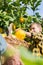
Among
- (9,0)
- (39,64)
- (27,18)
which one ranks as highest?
(9,0)

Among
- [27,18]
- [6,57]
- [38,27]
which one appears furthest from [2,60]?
[27,18]

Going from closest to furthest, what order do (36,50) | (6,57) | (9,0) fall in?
(6,57), (36,50), (9,0)

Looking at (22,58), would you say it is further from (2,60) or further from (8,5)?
(8,5)

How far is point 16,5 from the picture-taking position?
1.67 m

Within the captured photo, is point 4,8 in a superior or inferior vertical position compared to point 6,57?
superior

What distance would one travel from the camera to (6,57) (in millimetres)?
597

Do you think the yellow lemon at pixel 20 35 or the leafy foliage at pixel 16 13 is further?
the leafy foliage at pixel 16 13

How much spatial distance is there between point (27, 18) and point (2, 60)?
1192 millimetres

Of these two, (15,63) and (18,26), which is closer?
(15,63)

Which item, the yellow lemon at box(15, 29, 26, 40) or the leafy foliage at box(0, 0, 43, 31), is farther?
the leafy foliage at box(0, 0, 43, 31)

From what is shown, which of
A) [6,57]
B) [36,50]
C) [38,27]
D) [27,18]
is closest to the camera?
[6,57]

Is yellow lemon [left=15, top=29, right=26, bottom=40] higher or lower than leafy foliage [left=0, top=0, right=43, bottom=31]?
lower

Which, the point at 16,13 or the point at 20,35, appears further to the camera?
the point at 16,13

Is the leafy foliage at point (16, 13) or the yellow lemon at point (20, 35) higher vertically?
the leafy foliage at point (16, 13)
